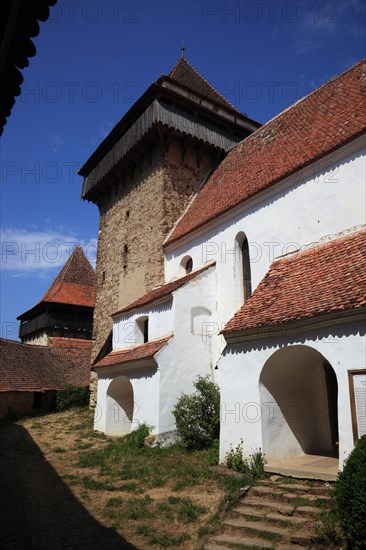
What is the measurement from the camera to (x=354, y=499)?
440 cm

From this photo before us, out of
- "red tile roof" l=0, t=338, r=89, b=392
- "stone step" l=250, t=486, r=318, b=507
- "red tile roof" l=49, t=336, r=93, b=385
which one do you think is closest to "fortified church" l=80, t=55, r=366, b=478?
"stone step" l=250, t=486, r=318, b=507

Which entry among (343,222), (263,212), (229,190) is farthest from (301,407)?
(229,190)

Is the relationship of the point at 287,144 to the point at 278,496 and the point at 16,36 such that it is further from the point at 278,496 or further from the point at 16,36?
the point at 16,36

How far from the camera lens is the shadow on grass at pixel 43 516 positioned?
5250mm

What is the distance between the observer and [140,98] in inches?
652

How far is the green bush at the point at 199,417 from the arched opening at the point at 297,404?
7.97 feet

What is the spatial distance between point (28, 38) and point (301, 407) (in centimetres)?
773

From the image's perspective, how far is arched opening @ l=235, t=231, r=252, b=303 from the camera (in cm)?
1132

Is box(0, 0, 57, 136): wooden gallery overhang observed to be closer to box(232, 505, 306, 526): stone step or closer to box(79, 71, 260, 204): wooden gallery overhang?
box(232, 505, 306, 526): stone step

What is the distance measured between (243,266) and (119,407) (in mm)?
6228

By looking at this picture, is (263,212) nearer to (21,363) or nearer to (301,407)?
(301,407)

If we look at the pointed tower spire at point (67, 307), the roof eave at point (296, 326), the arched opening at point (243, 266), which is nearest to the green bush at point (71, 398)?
the pointed tower spire at point (67, 307)

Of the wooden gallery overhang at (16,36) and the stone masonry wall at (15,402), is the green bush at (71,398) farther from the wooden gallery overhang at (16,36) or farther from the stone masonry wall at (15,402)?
the wooden gallery overhang at (16,36)

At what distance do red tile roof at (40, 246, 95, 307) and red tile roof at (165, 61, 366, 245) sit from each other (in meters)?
18.1
